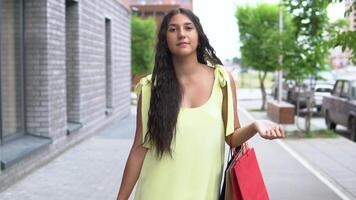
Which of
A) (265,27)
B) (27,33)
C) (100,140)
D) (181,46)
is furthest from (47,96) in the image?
A: (265,27)

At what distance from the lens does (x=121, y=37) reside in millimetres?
17859

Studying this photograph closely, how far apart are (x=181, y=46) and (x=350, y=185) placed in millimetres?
6513

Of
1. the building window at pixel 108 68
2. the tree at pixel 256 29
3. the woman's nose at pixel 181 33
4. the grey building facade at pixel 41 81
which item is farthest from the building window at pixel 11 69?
the tree at pixel 256 29

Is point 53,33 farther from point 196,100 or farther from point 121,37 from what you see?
point 121,37

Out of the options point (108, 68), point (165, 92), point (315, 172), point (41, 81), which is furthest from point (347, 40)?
point (108, 68)

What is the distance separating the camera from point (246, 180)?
7.77 ft

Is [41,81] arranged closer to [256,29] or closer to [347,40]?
[347,40]

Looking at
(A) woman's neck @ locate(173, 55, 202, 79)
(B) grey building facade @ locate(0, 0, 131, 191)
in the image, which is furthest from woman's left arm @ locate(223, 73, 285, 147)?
(B) grey building facade @ locate(0, 0, 131, 191)

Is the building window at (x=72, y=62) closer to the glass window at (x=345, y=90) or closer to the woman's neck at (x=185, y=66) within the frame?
the glass window at (x=345, y=90)

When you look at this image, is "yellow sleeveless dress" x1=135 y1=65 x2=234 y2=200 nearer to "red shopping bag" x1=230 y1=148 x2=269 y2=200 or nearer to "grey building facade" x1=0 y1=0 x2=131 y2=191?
"red shopping bag" x1=230 y1=148 x2=269 y2=200

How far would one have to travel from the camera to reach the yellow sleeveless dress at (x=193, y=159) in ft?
7.80

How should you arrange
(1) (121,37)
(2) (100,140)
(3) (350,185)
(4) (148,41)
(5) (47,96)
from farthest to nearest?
1. (4) (148,41)
2. (1) (121,37)
3. (2) (100,140)
4. (5) (47,96)
5. (3) (350,185)

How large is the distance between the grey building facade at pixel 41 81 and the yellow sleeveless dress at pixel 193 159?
16.0ft

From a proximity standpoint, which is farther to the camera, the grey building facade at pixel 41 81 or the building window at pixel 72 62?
the building window at pixel 72 62
